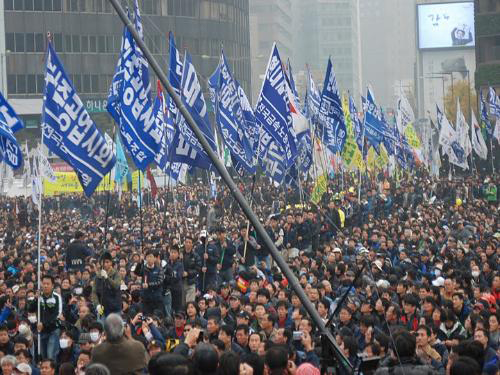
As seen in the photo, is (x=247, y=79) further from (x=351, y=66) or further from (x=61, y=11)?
(x=351, y=66)

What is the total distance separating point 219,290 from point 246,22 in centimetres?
Result: 8221

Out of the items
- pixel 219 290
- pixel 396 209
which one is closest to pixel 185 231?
pixel 396 209

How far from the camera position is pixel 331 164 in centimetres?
4272

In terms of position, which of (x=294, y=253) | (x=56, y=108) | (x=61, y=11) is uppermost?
(x=61, y=11)

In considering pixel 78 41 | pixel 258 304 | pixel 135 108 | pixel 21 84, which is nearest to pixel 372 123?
pixel 135 108

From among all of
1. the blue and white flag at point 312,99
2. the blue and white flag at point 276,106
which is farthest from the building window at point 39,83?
the blue and white flag at point 276,106

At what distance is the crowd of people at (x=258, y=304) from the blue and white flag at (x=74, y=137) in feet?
1.90

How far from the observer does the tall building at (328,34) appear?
621ft

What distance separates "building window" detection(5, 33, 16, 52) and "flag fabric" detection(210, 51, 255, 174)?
55.9 meters

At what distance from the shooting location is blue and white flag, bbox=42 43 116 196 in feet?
46.9

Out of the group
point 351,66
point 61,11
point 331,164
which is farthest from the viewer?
point 351,66

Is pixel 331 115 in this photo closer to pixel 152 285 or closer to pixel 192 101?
pixel 192 101

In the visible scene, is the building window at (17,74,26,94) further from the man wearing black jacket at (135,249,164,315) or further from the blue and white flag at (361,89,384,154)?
the man wearing black jacket at (135,249,164,315)

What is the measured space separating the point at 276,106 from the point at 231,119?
1.22 metres
